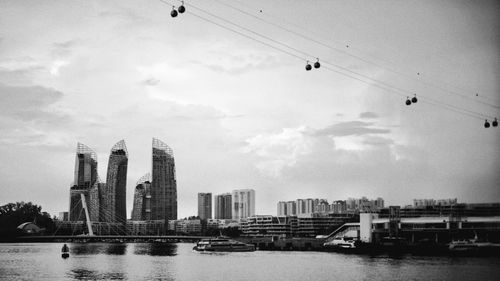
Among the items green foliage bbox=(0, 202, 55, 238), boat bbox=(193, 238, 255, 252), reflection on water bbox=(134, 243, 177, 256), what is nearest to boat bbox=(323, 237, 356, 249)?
boat bbox=(193, 238, 255, 252)

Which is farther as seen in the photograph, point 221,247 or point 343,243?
point 221,247

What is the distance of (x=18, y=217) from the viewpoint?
15900cm

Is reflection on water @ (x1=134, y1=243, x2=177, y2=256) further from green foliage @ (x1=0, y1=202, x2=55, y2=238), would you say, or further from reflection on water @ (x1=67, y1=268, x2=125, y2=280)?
green foliage @ (x1=0, y1=202, x2=55, y2=238)

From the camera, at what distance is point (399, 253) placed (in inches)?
2790

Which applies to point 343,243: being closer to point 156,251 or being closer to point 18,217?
point 156,251

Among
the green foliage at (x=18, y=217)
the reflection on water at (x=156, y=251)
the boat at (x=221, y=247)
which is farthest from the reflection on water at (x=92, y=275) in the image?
the green foliage at (x=18, y=217)

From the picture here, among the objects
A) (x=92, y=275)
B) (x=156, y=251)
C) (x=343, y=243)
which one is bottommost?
(x=156, y=251)

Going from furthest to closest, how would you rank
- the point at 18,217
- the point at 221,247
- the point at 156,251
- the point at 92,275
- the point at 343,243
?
the point at 18,217 → the point at 156,251 → the point at 221,247 → the point at 343,243 → the point at 92,275

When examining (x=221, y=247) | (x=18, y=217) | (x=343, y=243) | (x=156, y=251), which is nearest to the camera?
(x=343, y=243)

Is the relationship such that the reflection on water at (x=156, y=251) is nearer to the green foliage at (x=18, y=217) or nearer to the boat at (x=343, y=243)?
the boat at (x=343, y=243)

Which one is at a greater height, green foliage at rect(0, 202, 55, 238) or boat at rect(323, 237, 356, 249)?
green foliage at rect(0, 202, 55, 238)

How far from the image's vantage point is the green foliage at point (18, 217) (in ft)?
496

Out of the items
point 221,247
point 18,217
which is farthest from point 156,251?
point 18,217

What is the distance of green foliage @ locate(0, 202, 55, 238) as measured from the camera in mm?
151300
